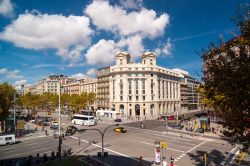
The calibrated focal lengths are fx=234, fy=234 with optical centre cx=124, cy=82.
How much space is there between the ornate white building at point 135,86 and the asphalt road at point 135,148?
55790 mm

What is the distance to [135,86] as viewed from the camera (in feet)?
364

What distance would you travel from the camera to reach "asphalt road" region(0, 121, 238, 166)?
34.5 m

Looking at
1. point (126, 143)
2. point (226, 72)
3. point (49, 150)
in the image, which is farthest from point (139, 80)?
point (226, 72)

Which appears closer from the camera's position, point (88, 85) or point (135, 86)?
point (135, 86)

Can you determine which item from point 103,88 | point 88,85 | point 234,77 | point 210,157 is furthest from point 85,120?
point 88,85

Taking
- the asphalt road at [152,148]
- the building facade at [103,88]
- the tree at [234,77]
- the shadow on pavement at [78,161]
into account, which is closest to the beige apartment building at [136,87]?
the building facade at [103,88]

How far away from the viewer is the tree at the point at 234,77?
50.4 feet

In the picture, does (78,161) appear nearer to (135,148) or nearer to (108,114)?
(135,148)

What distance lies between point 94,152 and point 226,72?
94.6 feet

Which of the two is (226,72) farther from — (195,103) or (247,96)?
(195,103)

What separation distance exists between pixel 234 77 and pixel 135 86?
95.4 metres

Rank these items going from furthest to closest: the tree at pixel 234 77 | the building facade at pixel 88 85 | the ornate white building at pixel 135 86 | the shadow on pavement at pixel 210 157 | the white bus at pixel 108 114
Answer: the building facade at pixel 88 85 → the ornate white building at pixel 135 86 → the white bus at pixel 108 114 → the shadow on pavement at pixel 210 157 → the tree at pixel 234 77

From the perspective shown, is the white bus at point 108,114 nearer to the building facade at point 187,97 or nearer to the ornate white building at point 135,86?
the ornate white building at point 135,86

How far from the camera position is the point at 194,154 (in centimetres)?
3694
